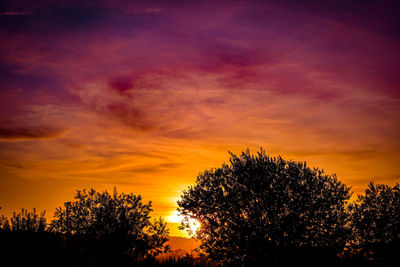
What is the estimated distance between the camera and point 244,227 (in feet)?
99.5

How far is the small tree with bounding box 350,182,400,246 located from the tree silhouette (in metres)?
18.0

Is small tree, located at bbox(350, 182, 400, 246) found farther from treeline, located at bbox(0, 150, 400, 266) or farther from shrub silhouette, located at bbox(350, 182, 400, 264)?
treeline, located at bbox(0, 150, 400, 266)

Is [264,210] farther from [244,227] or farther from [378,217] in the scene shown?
[378,217]

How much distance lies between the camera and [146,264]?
79.8 feet

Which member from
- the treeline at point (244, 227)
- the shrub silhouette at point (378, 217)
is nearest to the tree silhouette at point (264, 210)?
the treeline at point (244, 227)

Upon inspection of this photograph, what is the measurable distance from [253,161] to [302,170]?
4.53 meters

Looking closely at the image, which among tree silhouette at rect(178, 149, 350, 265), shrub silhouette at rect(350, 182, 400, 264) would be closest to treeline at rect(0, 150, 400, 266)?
tree silhouette at rect(178, 149, 350, 265)

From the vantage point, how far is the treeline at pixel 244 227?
27297 mm

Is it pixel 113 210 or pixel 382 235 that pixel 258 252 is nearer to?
pixel 113 210

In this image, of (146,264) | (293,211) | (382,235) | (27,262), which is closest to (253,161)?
(293,211)

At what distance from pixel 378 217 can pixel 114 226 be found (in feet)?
116

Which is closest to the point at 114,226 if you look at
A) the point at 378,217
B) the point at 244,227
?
the point at 244,227

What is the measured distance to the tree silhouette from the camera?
29.6 metres

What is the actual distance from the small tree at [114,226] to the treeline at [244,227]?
0.09 m
